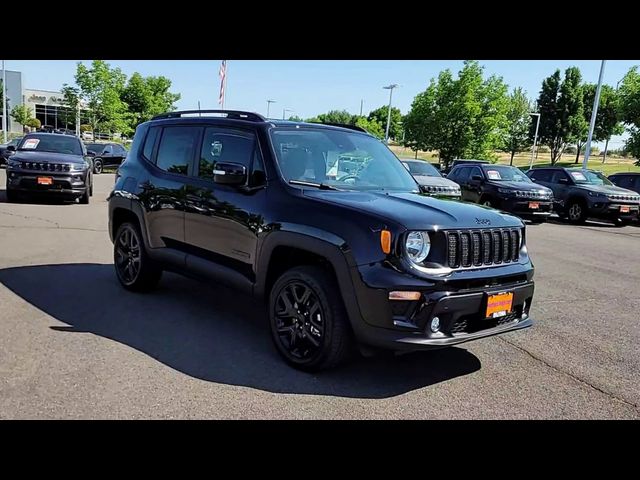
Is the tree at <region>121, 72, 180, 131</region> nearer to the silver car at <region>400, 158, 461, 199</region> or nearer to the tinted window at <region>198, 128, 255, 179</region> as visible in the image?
the silver car at <region>400, 158, 461, 199</region>

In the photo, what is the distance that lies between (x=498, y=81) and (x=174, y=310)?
37.1m

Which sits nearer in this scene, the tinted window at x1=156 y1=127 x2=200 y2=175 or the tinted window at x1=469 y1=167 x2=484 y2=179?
the tinted window at x1=156 y1=127 x2=200 y2=175

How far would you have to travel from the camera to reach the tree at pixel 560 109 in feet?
176

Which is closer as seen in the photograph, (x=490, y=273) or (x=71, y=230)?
(x=490, y=273)

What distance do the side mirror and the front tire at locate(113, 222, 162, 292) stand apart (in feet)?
5.97

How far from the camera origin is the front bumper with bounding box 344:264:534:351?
11.7 ft

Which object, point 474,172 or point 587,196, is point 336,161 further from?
point 587,196

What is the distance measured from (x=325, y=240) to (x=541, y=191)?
509 inches

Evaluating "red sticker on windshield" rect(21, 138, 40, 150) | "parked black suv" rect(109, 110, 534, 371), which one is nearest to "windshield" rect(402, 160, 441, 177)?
"red sticker on windshield" rect(21, 138, 40, 150)
